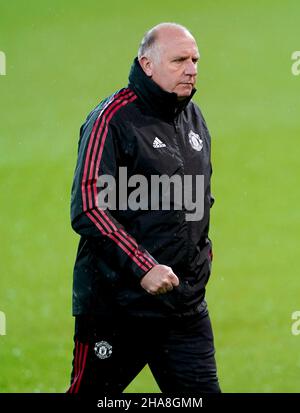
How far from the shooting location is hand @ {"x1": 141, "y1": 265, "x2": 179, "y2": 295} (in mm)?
6188

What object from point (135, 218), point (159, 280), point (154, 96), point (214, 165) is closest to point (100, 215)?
point (135, 218)

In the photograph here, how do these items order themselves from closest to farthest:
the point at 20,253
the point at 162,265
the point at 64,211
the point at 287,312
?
the point at 162,265 < the point at 287,312 < the point at 20,253 < the point at 64,211

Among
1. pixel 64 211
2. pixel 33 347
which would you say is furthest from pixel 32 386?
pixel 64 211

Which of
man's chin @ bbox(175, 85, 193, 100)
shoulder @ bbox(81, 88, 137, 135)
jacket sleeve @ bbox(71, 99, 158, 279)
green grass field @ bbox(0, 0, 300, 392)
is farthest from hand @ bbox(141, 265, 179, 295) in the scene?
green grass field @ bbox(0, 0, 300, 392)

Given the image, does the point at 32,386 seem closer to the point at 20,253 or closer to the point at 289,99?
the point at 20,253

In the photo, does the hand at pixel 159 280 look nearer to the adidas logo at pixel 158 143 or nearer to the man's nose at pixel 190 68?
the adidas logo at pixel 158 143

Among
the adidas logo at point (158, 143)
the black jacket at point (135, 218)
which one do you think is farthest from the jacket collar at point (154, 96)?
the adidas logo at point (158, 143)

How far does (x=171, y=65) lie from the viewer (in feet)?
21.7

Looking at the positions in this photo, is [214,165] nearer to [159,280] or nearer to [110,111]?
[110,111]

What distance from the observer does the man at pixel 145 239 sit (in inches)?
254

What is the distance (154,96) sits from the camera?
665 centimetres

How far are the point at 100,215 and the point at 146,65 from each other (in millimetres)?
821

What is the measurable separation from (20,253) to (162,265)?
943 centimetres
